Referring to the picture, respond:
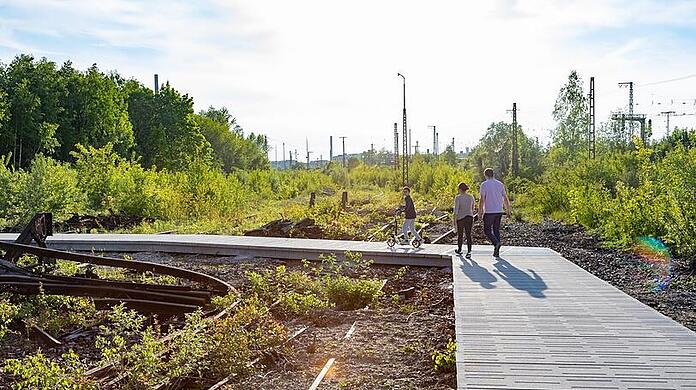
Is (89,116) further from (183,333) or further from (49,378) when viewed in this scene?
(49,378)

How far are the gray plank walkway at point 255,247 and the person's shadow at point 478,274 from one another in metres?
1.17

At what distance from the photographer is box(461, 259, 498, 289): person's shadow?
1006 cm

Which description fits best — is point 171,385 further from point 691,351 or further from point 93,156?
point 93,156

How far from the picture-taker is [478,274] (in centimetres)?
1087

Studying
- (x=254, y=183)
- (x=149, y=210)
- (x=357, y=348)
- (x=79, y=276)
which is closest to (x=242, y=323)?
(x=357, y=348)

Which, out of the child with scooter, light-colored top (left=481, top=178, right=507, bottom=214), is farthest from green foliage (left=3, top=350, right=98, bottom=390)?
the child with scooter

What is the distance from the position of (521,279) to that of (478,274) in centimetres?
66

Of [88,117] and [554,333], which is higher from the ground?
[88,117]

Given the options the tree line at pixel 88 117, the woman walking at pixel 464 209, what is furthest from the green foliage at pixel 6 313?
the tree line at pixel 88 117

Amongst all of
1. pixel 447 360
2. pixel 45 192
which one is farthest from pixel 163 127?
pixel 447 360

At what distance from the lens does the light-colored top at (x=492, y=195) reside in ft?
40.3

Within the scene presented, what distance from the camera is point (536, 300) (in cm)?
888

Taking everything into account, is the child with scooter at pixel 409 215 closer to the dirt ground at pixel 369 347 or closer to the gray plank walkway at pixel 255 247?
the gray plank walkway at pixel 255 247

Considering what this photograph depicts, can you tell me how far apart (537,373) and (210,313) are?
15.7ft
